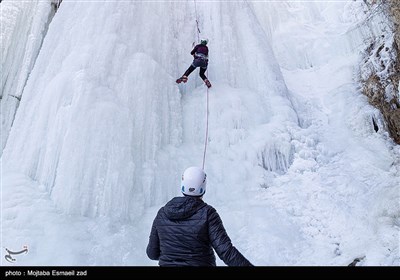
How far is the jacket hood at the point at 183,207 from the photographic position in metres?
2.20

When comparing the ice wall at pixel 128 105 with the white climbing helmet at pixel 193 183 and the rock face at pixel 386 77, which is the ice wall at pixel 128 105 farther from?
the white climbing helmet at pixel 193 183

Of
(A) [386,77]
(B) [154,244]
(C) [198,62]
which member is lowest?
(B) [154,244]

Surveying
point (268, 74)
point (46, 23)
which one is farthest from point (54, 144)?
point (268, 74)

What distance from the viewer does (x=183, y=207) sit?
221 centimetres

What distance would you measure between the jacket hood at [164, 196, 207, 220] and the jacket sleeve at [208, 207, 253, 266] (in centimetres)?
9

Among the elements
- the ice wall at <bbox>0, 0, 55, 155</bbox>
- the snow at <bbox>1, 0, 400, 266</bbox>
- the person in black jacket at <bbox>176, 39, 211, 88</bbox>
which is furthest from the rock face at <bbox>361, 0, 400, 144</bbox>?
the ice wall at <bbox>0, 0, 55, 155</bbox>

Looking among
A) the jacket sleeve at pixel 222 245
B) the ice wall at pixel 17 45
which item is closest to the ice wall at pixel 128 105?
the ice wall at pixel 17 45

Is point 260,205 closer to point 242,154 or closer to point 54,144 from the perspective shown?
point 242,154

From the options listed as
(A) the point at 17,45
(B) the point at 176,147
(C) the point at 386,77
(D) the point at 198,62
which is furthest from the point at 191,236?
(A) the point at 17,45

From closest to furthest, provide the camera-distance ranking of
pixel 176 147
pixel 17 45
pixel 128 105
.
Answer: pixel 128 105
pixel 176 147
pixel 17 45

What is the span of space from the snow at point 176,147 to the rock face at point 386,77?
0.70ft

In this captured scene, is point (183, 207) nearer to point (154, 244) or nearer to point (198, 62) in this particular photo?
point (154, 244)

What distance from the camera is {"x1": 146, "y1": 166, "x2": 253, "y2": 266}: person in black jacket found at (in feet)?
6.93

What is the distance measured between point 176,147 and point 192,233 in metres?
4.01
